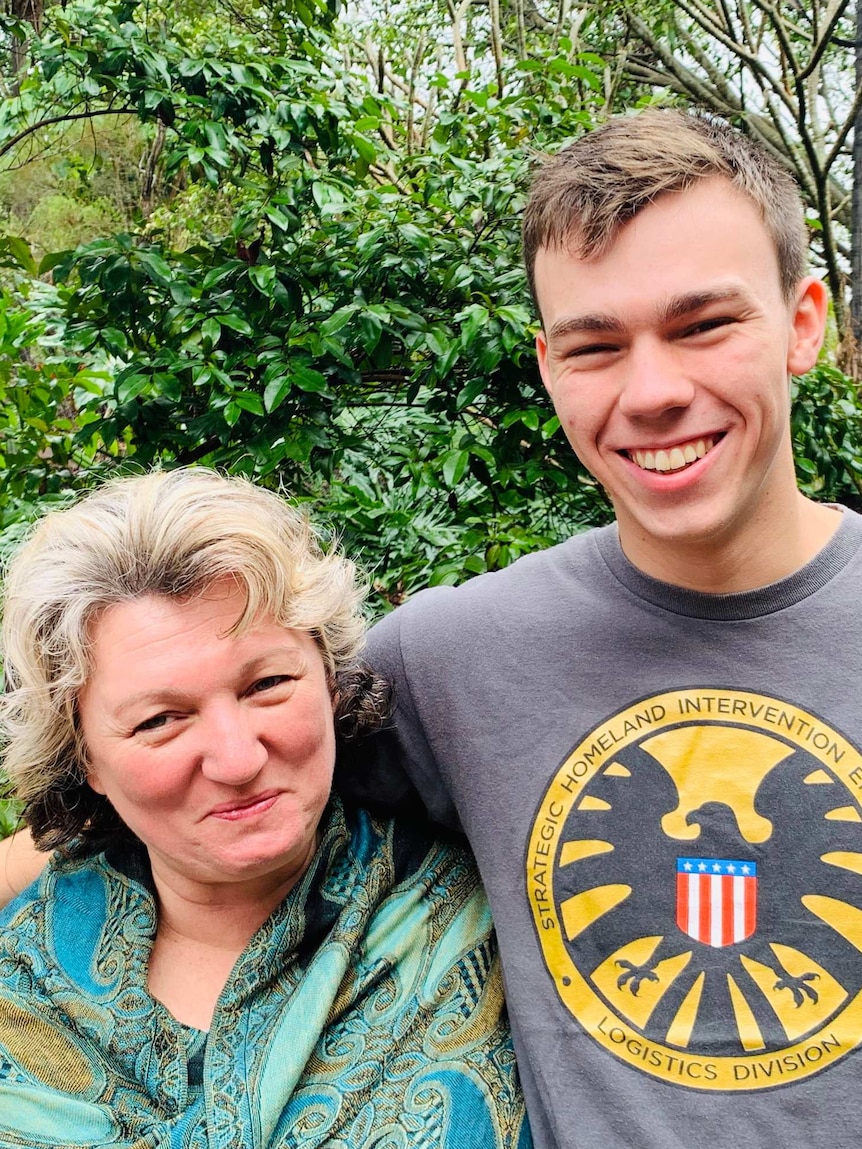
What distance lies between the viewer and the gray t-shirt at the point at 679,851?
4.72 feet

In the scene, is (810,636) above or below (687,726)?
above

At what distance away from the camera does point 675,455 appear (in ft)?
4.97

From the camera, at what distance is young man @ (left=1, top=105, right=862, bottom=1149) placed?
57.1 inches

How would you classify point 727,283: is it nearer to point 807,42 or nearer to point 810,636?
point 810,636

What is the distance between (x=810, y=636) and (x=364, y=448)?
1573mm

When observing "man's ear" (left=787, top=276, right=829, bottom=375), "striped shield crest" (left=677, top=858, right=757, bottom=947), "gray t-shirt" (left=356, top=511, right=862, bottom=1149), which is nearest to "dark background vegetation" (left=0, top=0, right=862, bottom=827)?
"gray t-shirt" (left=356, top=511, right=862, bottom=1149)

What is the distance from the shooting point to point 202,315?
2672 millimetres

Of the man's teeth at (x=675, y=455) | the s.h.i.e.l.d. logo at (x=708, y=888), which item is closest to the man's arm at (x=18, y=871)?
the s.h.i.e.l.d. logo at (x=708, y=888)

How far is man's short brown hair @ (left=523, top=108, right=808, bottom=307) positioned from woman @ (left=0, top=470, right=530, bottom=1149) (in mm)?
657

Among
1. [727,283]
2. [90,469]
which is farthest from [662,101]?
[727,283]

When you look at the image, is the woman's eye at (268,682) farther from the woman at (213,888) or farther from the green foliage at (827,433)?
the green foliage at (827,433)

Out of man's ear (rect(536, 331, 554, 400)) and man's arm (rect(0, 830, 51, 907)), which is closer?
man's ear (rect(536, 331, 554, 400))

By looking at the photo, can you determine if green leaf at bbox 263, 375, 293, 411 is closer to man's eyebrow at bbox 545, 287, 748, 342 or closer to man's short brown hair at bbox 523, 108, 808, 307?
man's short brown hair at bbox 523, 108, 808, 307

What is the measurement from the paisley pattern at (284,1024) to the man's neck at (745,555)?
2.22 feet
